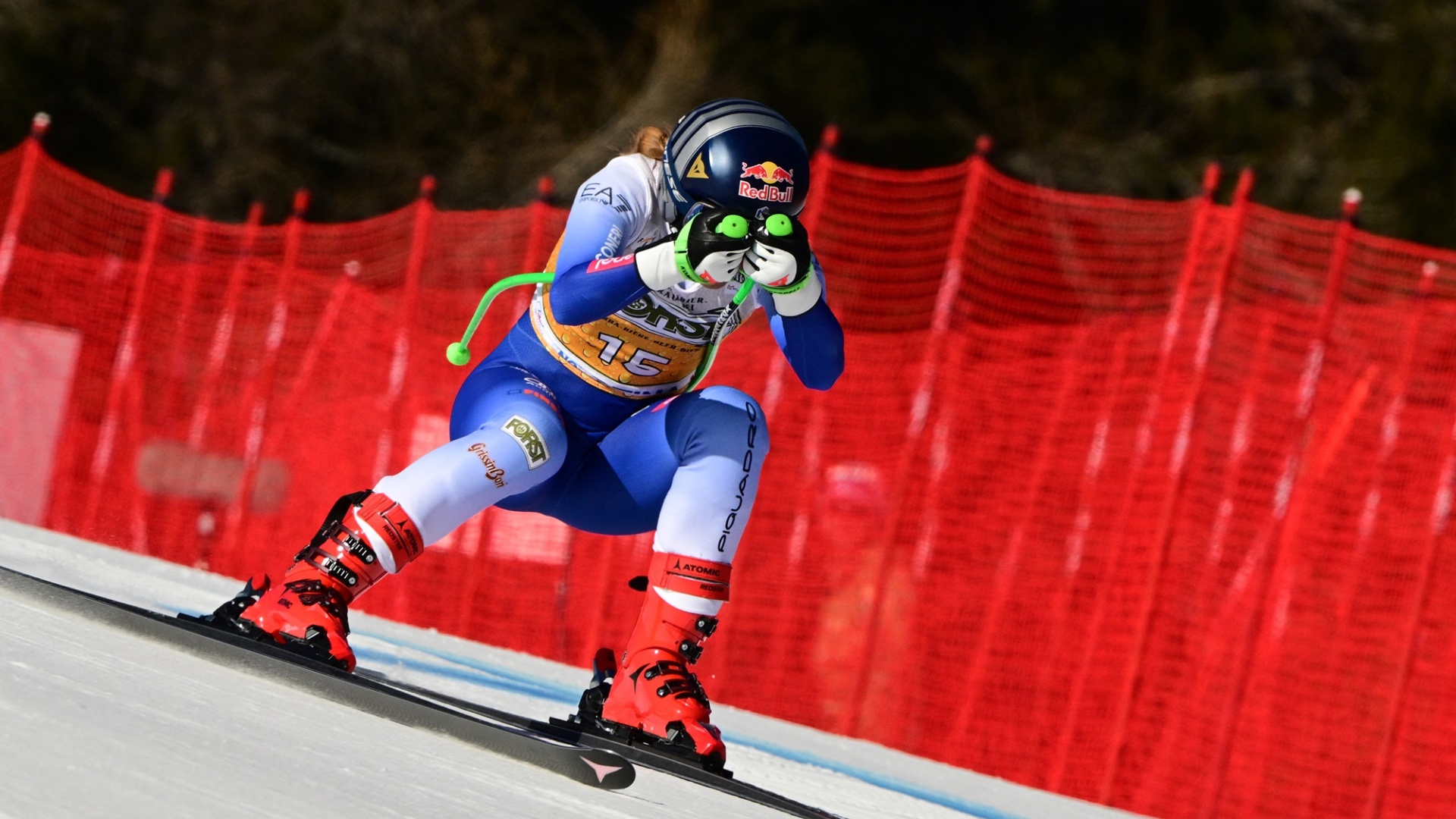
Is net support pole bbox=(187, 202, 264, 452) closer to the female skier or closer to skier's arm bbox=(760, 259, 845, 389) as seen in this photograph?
the female skier

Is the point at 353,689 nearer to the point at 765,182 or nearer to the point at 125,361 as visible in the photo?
the point at 765,182

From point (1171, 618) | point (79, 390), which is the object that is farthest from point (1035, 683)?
point (79, 390)

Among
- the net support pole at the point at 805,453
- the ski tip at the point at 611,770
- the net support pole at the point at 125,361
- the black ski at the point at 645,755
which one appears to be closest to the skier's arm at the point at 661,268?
the black ski at the point at 645,755

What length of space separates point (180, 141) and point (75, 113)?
3.91 ft

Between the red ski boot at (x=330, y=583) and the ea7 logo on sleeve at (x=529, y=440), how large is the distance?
0.83ft

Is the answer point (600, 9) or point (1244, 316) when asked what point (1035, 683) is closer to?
point (1244, 316)

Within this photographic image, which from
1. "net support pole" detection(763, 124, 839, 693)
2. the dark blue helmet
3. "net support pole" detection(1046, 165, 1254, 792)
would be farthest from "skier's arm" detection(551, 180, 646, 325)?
"net support pole" detection(763, 124, 839, 693)

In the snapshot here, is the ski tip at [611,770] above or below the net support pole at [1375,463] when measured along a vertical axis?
below

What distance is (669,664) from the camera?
3098 millimetres

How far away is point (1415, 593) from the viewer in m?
6.09

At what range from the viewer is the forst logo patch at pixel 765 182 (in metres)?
3.17

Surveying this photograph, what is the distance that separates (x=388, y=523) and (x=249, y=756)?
1078 mm

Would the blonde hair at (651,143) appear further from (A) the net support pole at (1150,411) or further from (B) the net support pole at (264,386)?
(B) the net support pole at (264,386)

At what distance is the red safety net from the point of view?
629 cm
